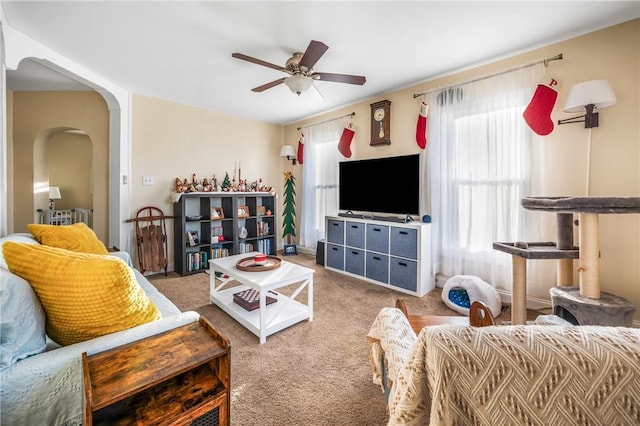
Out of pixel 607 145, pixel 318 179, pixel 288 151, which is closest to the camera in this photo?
pixel 607 145

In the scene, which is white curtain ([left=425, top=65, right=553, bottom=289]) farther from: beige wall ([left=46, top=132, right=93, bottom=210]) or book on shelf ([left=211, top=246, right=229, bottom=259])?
beige wall ([left=46, top=132, right=93, bottom=210])

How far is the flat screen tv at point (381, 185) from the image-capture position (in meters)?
3.08

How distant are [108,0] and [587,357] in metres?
2.89

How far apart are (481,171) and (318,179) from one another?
2.40m

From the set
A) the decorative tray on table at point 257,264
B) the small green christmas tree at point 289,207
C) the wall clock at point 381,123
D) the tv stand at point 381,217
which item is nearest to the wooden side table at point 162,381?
the decorative tray on table at point 257,264

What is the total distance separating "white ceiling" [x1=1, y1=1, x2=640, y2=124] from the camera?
6.10 ft

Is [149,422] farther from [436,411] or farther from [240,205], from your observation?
[240,205]

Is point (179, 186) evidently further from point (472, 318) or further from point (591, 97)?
point (591, 97)

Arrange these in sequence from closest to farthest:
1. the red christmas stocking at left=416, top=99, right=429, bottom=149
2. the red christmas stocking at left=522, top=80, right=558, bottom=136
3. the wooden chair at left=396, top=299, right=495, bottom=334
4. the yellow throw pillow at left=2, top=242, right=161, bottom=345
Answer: the yellow throw pillow at left=2, top=242, right=161, bottom=345 → the wooden chair at left=396, top=299, right=495, bottom=334 → the red christmas stocking at left=522, top=80, right=558, bottom=136 → the red christmas stocking at left=416, top=99, right=429, bottom=149

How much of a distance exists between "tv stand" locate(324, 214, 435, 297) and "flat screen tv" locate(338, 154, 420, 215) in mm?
160

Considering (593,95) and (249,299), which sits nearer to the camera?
(593,95)

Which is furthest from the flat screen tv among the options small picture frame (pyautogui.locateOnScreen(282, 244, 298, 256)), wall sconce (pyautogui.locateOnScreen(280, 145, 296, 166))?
small picture frame (pyautogui.locateOnScreen(282, 244, 298, 256))

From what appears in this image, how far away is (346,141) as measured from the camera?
3805mm

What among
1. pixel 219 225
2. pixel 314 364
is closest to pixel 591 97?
pixel 314 364
